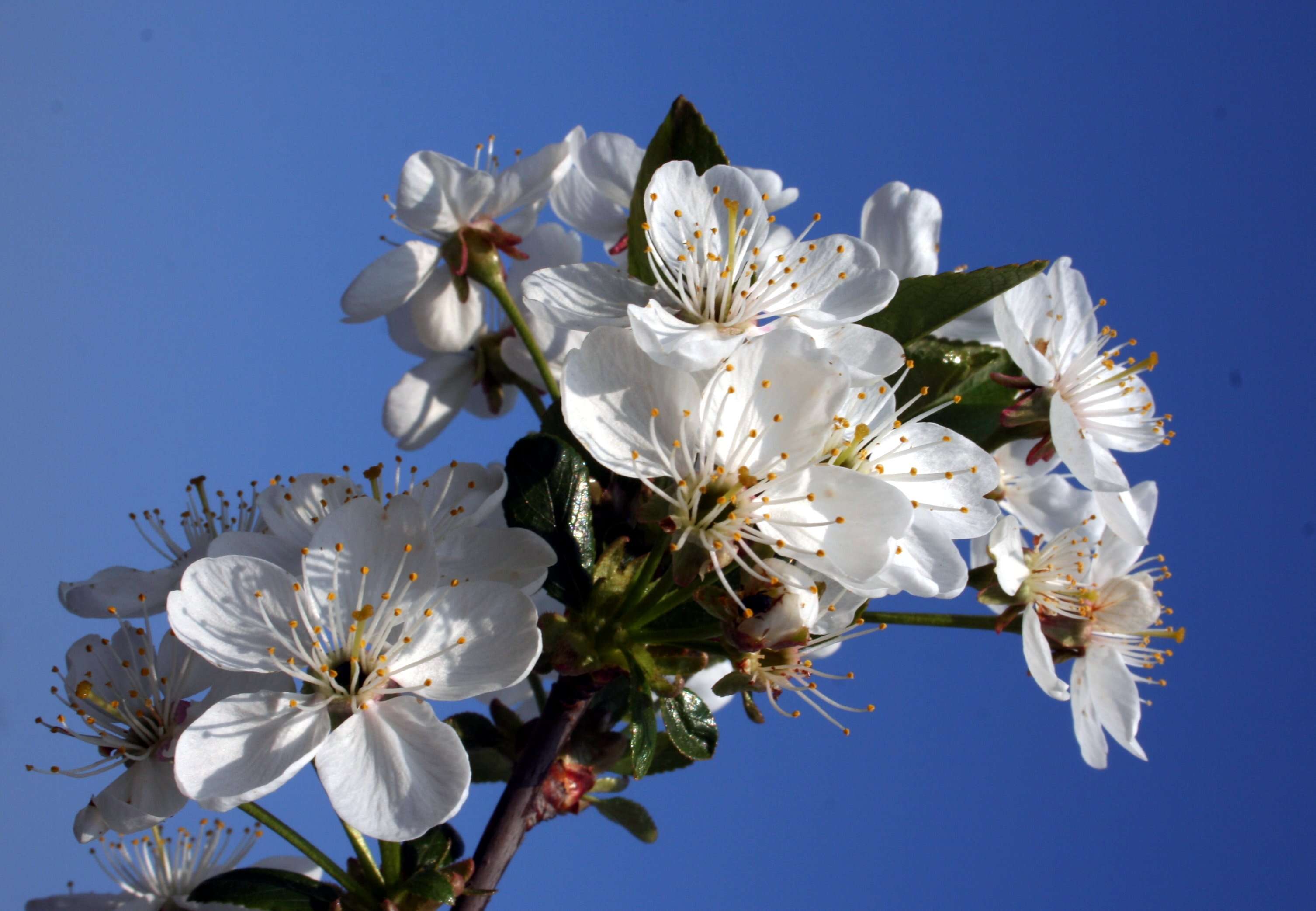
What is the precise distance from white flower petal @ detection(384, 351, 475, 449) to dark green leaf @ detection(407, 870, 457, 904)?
2.18 ft

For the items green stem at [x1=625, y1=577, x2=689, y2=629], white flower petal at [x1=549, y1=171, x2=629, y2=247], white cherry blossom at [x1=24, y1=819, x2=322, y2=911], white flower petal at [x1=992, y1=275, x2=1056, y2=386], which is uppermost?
white flower petal at [x1=549, y1=171, x2=629, y2=247]

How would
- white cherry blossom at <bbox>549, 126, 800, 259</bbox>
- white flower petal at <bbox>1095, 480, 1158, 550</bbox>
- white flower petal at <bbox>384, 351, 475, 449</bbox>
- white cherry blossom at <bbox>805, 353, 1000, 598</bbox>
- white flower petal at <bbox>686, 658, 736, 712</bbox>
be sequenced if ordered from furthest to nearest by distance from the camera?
white flower petal at <bbox>686, 658, 736, 712</bbox>, white flower petal at <bbox>384, 351, 475, 449</bbox>, white cherry blossom at <bbox>549, 126, 800, 259</bbox>, white flower petal at <bbox>1095, 480, 1158, 550</bbox>, white cherry blossom at <bbox>805, 353, 1000, 598</bbox>

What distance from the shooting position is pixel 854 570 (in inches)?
35.8

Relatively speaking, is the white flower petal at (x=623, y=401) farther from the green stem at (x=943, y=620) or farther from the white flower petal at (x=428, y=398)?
the white flower petal at (x=428, y=398)

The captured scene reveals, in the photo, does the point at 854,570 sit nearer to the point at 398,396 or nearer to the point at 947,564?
the point at 947,564

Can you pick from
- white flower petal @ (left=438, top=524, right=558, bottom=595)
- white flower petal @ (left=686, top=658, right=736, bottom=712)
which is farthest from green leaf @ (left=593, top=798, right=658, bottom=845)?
white flower petal @ (left=438, top=524, right=558, bottom=595)

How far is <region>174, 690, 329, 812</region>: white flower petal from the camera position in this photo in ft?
2.89

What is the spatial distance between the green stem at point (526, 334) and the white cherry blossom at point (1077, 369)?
564 millimetres

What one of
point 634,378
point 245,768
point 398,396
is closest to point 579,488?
point 634,378

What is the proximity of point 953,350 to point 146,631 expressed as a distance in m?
0.97

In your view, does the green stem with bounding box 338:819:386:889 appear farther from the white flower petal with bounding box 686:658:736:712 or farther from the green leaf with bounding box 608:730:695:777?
the white flower petal with bounding box 686:658:736:712

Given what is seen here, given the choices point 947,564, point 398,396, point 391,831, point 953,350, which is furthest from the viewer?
point 398,396

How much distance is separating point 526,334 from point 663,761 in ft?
2.00

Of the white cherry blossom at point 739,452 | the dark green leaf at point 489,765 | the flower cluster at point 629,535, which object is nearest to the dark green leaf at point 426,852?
the flower cluster at point 629,535
